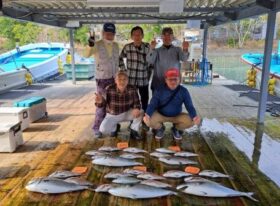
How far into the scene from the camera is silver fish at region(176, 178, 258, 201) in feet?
8.41

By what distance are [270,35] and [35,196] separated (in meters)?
4.29

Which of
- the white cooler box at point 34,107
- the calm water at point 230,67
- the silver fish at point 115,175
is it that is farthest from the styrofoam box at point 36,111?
the calm water at point 230,67

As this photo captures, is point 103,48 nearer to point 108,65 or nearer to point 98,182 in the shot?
point 108,65

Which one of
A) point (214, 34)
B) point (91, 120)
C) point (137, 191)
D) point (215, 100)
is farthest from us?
point (214, 34)

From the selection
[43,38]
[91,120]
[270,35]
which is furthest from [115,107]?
[43,38]

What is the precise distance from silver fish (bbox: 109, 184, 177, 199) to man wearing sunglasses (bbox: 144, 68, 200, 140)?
1.45 metres

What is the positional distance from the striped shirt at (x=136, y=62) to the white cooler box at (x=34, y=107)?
6.14 ft

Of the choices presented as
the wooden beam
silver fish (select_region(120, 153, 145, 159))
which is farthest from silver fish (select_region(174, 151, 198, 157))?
the wooden beam

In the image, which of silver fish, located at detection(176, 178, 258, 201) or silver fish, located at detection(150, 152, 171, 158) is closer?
silver fish, located at detection(176, 178, 258, 201)

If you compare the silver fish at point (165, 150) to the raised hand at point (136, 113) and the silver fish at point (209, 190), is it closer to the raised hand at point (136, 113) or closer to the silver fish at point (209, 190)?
the raised hand at point (136, 113)

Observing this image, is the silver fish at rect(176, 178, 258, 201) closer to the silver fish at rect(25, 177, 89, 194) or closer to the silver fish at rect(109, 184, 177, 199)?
the silver fish at rect(109, 184, 177, 199)

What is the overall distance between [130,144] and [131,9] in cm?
370

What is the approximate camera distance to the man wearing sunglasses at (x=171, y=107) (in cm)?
394

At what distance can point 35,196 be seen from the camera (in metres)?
2.60
